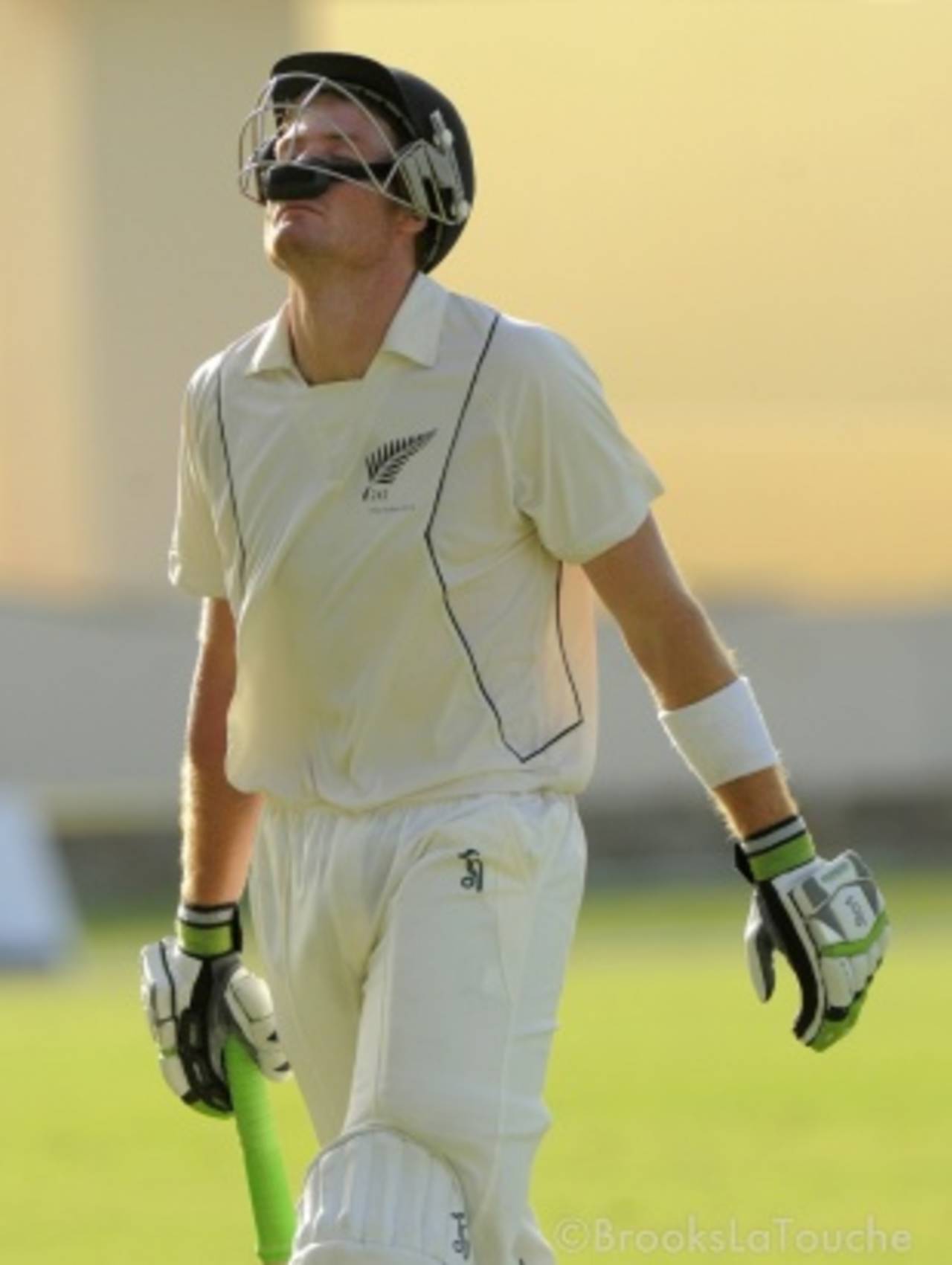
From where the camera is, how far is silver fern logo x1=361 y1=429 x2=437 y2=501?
19.8 feet

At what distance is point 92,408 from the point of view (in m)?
36.0

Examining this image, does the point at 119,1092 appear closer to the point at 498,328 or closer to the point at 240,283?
the point at 498,328

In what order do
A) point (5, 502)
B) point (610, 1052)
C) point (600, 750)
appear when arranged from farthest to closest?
point (5, 502) < point (600, 750) < point (610, 1052)

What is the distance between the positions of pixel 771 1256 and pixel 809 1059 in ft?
20.6

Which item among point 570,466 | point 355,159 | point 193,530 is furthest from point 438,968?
point 355,159

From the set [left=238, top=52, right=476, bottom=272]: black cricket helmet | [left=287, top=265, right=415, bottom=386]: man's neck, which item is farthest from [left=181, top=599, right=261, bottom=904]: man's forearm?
[left=238, top=52, right=476, bottom=272]: black cricket helmet

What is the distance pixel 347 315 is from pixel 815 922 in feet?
3.49

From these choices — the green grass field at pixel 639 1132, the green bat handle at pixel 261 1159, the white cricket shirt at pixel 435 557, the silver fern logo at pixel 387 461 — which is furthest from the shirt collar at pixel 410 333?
the green grass field at pixel 639 1132

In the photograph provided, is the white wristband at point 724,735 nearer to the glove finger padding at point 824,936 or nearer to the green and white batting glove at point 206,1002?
the glove finger padding at point 824,936

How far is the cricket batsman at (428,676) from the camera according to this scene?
230 inches

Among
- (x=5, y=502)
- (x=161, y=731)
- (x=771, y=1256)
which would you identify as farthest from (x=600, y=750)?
(x=771, y=1256)

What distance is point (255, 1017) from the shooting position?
21.5ft

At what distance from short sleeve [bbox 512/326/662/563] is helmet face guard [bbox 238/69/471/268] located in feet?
1.08

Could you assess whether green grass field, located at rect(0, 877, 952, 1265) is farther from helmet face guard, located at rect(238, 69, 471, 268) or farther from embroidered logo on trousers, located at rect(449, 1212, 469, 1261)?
helmet face guard, located at rect(238, 69, 471, 268)
